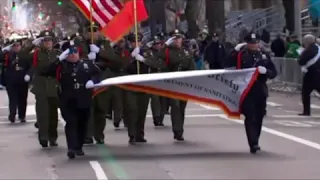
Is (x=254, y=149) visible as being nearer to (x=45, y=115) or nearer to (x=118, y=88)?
(x=118, y=88)

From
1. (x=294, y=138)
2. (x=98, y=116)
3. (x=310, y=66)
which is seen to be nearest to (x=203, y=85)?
(x=98, y=116)

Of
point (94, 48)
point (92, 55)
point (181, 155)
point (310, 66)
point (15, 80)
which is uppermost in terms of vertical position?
point (94, 48)

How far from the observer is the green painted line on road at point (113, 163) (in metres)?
12.5

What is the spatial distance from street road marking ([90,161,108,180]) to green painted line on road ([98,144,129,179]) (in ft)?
0.56

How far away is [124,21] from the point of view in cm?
1677

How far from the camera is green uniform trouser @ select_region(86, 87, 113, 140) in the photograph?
1599 cm

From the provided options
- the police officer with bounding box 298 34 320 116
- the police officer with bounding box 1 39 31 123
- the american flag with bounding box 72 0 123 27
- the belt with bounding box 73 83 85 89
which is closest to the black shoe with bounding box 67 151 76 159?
the belt with bounding box 73 83 85 89

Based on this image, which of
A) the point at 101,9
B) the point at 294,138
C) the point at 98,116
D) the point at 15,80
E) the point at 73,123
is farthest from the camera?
the point at 15,80

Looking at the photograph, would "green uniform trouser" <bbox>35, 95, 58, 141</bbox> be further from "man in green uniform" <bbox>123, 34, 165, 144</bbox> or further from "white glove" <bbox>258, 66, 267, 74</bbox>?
"white glove" <bbox>258, 66, 267, 74</bbox>

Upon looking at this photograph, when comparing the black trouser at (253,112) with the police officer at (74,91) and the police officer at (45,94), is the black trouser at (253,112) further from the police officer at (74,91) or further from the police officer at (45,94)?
the police officer at (45,94)

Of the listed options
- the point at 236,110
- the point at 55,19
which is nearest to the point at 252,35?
the point at 236,110

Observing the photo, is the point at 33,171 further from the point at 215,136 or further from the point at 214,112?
the point at 214,112

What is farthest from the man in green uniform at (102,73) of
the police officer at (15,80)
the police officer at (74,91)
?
the police officer at (15,80)

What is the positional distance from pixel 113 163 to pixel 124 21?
3.87 m
